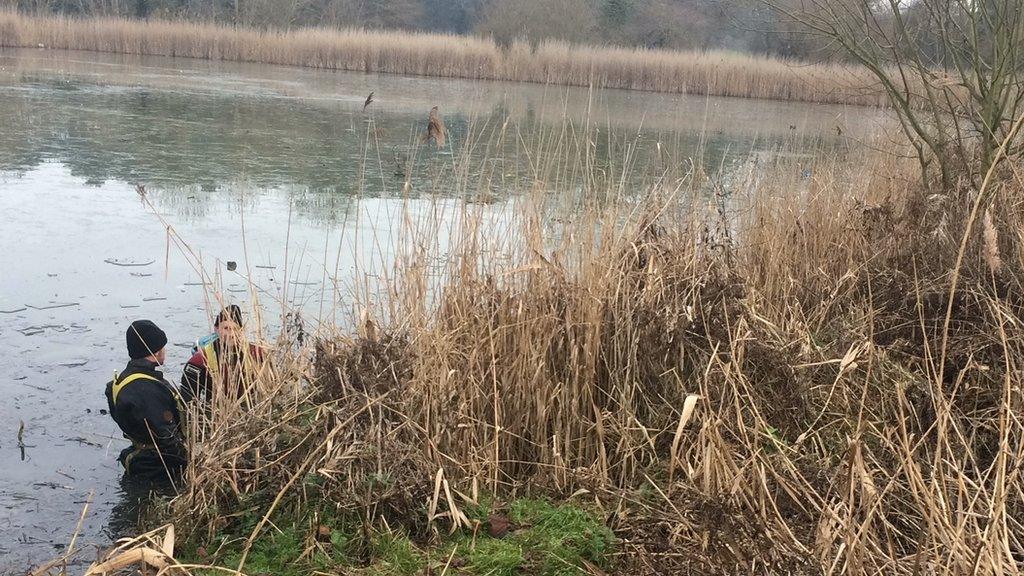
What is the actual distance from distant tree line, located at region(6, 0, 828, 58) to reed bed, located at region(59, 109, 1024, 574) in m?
16.1

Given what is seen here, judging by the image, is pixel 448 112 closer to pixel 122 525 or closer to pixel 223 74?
pixel 223 74

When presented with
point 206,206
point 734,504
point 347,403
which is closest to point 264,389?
point 347,403

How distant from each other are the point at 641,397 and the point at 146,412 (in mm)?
2082

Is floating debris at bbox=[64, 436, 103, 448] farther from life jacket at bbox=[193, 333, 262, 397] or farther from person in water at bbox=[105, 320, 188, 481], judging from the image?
life jacket at bbox=[193, 333, 262, 397]

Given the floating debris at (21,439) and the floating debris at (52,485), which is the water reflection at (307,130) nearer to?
the floating debris at (52,485)

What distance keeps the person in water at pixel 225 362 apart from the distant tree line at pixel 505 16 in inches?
636

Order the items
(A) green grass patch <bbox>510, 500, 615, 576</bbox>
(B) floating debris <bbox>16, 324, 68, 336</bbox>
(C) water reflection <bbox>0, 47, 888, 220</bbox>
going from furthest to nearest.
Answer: (C) water reflection <bbox>0, 47, 888, 220</bbox> → (B) floating debris <bbox>16, 324, 68, 336</bbox> → (A) green grass patch <bbox>510, 500, 615, 576</bbox>

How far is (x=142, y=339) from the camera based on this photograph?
157 inches

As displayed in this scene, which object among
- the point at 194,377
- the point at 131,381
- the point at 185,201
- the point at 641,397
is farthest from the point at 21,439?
the point at 185,201

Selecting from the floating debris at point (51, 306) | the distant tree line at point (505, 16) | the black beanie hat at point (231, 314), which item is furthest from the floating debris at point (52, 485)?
the distant tree line at point (505, 16)

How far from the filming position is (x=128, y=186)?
863 cm

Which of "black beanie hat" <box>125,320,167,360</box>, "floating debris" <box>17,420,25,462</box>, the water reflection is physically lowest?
"floating debris" <box>17,420,25,462</box>

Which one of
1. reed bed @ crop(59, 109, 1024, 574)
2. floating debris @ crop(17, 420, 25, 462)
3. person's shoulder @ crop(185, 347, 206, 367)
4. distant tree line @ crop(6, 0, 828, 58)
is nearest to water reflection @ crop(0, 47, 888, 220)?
reed bed @ crop(59, 109, 1024, 574)

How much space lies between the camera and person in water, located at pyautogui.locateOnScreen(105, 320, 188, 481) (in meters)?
3.84
